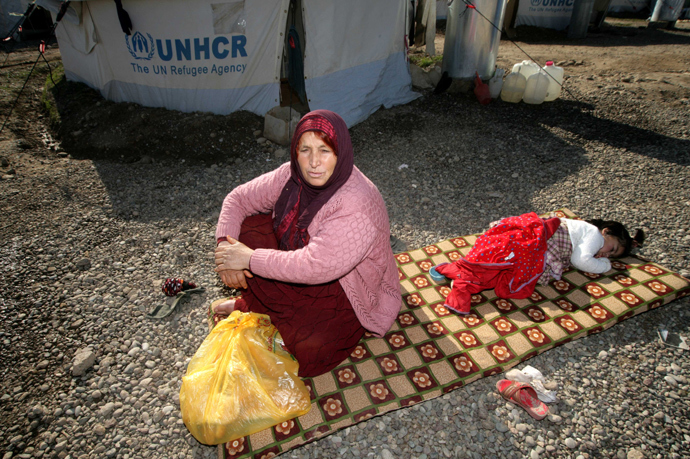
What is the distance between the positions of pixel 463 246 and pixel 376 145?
249 cm

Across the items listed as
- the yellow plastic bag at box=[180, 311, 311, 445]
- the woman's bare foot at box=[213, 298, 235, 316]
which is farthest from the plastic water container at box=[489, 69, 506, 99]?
the yellow plastic bag at box=[180, 311, 311, 445]

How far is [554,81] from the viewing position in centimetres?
604

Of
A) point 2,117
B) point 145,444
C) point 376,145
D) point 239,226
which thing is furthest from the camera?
point 2,117

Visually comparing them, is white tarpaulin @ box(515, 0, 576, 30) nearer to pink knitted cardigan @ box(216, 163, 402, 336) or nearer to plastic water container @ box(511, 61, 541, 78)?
plastic water container @ box(511, 61, 541, 78)

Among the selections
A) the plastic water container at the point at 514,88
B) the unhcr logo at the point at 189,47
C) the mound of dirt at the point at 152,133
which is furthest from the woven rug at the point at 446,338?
the unhcr logo at the point at 189,47

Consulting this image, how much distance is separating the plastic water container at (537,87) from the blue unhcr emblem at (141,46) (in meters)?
6.12

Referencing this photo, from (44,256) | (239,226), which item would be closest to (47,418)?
(239,226)

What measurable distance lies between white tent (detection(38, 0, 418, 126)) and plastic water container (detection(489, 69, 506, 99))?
1343 millimetres

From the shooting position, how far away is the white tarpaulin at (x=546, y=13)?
38.1 feet

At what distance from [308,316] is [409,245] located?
1.63 metres

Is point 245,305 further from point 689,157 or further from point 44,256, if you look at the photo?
point 689,157

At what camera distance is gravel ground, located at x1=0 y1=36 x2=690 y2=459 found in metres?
2.05

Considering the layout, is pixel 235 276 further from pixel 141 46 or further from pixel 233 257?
pixel 141 46

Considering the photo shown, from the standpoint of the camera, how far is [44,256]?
3.40 meters
